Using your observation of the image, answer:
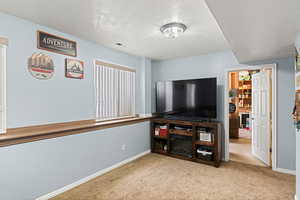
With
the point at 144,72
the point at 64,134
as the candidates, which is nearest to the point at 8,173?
the point at 64,134

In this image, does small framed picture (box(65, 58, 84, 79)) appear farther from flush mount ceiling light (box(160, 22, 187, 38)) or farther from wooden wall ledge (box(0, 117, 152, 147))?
flush mount ceiling light (box(160, 22, 187, 38))

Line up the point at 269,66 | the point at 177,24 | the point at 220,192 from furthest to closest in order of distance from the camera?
the point at 269,66, the point at 220,192, the point at 177,24

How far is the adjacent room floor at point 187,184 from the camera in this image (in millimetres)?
2264

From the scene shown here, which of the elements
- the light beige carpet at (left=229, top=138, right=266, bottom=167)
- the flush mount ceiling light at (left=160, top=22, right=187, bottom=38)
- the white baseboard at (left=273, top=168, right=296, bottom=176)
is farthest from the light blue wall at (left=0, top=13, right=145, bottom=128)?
the white baseboard at (left=273, top=168, right=296, bottom=176)

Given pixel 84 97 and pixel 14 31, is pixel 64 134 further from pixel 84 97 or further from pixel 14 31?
pixel 14 31

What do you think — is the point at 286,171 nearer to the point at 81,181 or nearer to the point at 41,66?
the point at 81,181

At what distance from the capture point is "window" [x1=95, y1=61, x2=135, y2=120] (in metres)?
3.21

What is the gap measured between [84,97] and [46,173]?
1271 millimetres

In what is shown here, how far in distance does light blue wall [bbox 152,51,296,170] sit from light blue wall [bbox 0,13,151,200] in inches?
71.5

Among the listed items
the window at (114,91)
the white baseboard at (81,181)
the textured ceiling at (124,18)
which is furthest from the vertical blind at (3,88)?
the window at (114,91)

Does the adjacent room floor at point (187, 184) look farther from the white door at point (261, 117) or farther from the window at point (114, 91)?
the window at point (114, 91)

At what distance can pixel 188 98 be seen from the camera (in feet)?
12.1

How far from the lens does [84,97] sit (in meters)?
2.85

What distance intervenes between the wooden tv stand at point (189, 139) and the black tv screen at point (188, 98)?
244 millimetres
